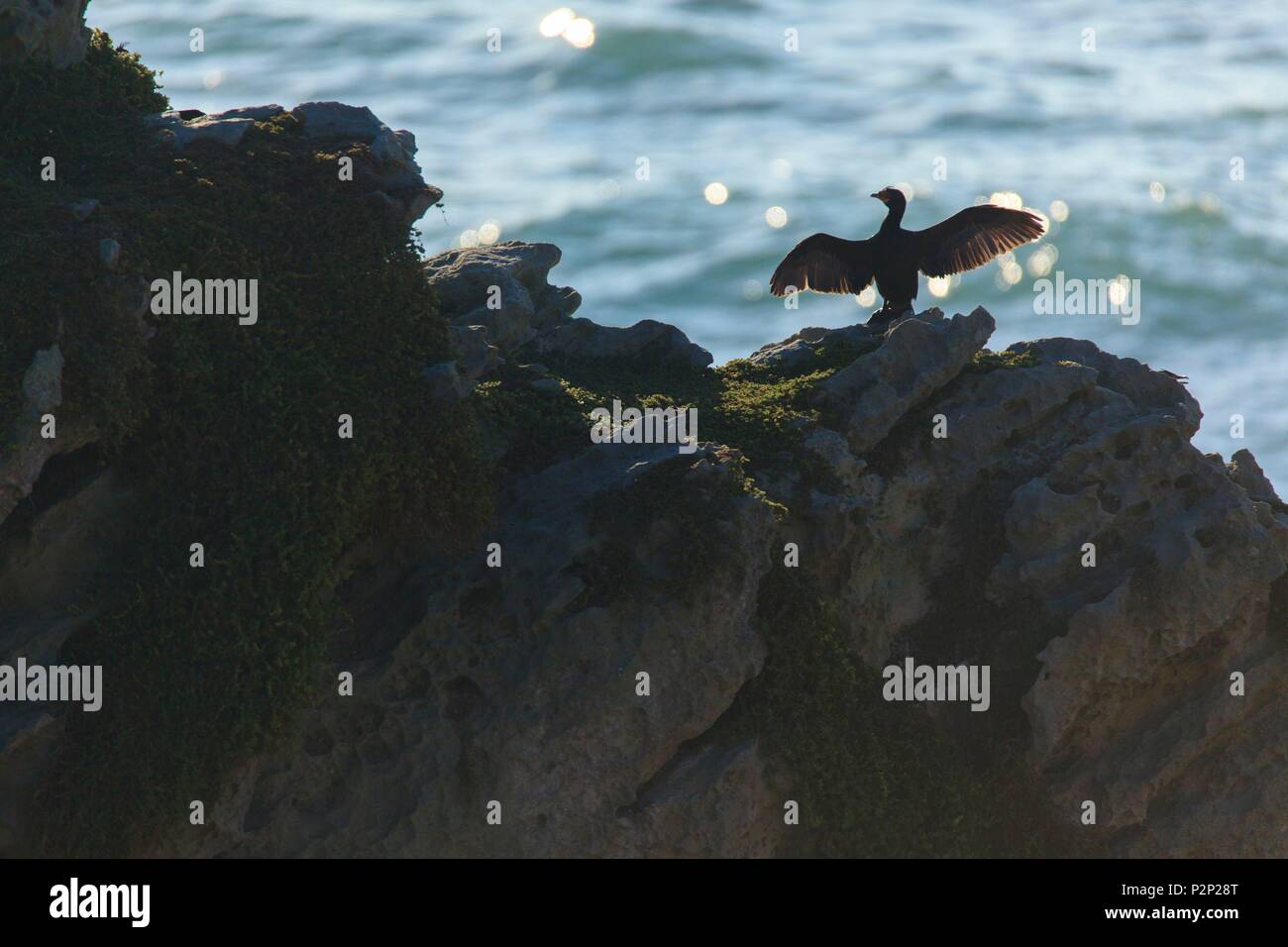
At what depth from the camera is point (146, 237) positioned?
13461mm

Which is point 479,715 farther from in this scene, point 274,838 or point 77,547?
point 77,547

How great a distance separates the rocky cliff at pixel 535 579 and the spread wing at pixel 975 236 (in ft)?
5.98

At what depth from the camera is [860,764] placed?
13.6 m

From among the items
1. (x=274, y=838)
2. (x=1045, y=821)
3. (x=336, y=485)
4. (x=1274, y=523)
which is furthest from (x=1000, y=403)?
(x=274, y=838)

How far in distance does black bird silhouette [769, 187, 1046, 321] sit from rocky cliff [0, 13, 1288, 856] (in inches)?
73.3

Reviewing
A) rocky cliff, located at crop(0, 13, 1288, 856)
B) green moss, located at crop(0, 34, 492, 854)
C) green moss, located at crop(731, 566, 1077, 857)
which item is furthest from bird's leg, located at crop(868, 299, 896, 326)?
green moss, located at crop(0, 34, 492, 854)

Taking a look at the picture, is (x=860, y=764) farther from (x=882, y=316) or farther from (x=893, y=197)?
(x=893, y=197)

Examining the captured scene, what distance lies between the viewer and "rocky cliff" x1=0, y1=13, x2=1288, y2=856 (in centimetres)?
1256

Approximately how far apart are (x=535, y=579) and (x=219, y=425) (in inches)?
106

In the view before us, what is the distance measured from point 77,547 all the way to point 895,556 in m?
6.62

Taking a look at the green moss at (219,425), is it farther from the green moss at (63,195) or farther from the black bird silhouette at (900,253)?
the black bird silhouette at (900,253)

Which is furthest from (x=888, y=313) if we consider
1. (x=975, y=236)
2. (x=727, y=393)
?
(x=727, y=393)

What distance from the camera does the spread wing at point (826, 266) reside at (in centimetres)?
1736

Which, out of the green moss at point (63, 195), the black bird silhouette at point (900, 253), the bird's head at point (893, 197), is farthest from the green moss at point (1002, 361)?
the green moss at point (63, 195)
